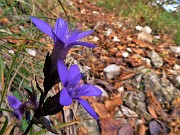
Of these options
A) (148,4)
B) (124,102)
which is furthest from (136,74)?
(148,4)

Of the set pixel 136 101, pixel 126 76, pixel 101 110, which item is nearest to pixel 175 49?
pixel 126 76

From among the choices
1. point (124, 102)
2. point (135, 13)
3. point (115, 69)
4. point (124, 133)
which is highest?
point (135, 13)

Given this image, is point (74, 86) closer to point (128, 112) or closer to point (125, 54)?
point (128, 112)

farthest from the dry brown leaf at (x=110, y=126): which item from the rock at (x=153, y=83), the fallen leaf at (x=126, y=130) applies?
the rock at (x=153, y=83)

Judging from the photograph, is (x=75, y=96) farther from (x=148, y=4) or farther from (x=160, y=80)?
(x=148, y=4)

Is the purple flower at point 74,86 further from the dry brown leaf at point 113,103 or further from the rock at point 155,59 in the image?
the rock at point 155,59

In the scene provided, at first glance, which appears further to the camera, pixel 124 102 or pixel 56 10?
pixel 56 10
